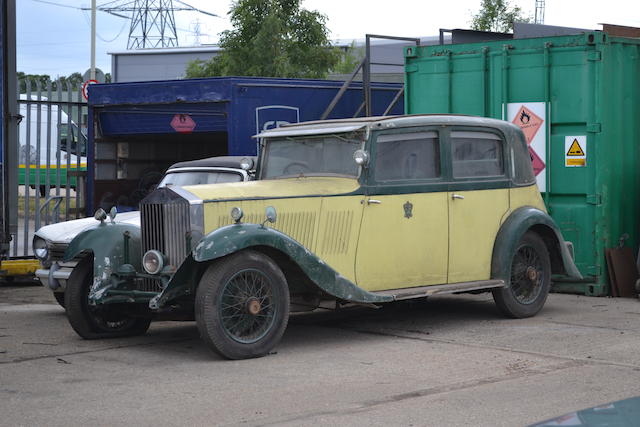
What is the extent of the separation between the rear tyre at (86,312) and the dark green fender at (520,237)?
128 inches

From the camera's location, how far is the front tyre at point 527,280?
9320 millimetres

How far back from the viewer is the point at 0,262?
12656 mm

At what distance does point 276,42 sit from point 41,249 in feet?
60.6

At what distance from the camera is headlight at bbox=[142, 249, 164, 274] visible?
307 inches

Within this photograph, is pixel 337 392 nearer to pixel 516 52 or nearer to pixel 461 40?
pixel 516 52

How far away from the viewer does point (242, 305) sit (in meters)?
7.52

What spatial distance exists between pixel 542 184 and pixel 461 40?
3.43m

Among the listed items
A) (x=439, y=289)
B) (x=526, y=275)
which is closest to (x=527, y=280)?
(x=526, y=275)

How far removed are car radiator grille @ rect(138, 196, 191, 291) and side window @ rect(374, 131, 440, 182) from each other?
173 centimetres

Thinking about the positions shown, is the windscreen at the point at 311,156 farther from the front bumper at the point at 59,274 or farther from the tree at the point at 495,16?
the tree at the point at 495,16

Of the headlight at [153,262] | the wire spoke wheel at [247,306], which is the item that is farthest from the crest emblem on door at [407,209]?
the headlight at [153,262]

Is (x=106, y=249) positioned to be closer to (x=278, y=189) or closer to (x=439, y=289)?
(x=278, y=189)

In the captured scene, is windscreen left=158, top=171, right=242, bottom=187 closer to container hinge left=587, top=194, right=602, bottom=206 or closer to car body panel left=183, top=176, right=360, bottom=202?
car body panel left=183, top=176, right=360, bottom=202

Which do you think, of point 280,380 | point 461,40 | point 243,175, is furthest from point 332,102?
point 280,380
